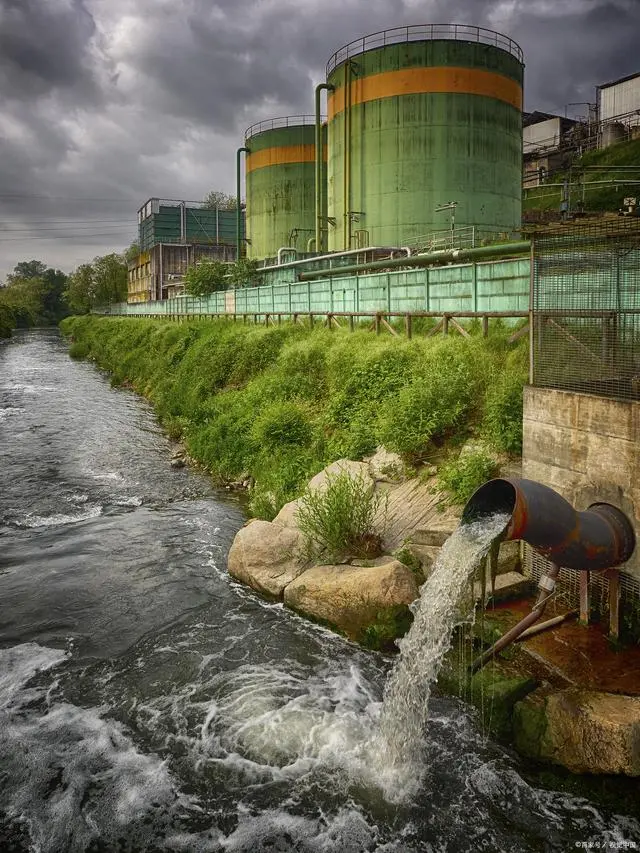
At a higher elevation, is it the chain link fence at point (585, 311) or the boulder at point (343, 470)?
the chain link fence at point (585, 311)

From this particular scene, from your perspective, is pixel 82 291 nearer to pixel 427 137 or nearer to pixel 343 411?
pixel 427 137

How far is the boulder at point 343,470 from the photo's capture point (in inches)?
464

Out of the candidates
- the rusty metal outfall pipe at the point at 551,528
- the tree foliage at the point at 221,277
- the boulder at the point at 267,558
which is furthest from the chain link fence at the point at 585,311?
the tree foliage at the point at 221,277

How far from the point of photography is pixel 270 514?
12500mm

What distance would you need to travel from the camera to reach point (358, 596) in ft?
27.8

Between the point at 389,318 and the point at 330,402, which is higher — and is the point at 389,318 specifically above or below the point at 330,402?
above

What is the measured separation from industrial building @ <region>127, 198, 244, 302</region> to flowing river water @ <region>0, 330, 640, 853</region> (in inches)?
2635

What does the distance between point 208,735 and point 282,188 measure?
50.3m

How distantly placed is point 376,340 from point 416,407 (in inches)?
227

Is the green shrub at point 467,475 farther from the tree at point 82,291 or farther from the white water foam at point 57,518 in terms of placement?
the tree at point 82,291

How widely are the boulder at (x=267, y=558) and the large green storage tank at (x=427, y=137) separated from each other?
27.9 m

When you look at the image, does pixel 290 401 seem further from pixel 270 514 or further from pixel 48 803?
pixel 48 803

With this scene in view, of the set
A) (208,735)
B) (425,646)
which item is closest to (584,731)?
(425,646)

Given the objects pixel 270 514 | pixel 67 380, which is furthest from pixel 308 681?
pixel 67 380
